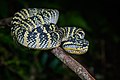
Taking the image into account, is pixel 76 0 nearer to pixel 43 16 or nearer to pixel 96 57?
pixel 96 57

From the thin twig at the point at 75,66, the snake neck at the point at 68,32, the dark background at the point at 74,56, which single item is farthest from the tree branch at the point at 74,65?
the dark background at the point at 74,56

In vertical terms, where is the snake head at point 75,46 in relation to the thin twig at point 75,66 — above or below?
below

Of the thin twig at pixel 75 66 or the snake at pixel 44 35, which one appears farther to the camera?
the snake at pixel 44 35

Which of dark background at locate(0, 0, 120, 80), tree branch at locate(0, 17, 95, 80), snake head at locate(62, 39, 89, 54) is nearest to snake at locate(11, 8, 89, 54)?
snake head at locate(62, 39, 89, 54)

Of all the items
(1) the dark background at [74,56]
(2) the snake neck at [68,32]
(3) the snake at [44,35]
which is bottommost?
(1) the dark background at [74,56]

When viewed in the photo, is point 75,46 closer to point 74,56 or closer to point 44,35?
point 44,35

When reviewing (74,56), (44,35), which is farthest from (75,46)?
(74,56)

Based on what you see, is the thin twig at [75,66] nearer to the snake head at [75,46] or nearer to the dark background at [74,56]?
the snake head at [75,46]
